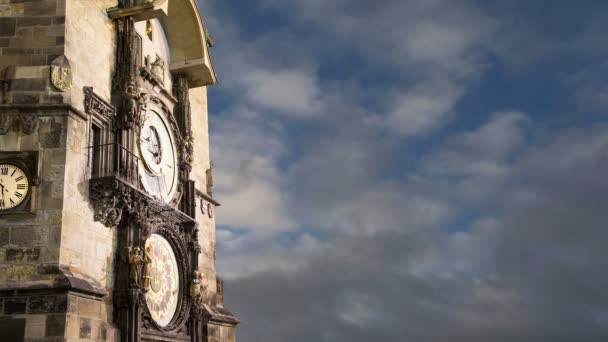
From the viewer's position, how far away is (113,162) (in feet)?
51.6

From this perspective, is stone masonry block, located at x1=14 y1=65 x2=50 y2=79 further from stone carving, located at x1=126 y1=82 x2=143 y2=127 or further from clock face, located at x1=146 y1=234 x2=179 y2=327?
clock face, located at x1=146 y1=234 x2=179 y2=327

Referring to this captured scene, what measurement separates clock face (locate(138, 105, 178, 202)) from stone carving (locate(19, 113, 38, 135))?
10.8 ft

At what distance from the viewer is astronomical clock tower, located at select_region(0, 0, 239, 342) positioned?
44.3 feet

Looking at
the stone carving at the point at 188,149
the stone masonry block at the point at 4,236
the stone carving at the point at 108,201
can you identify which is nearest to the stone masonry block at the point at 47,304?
the stone masonry block at the point at 4,236

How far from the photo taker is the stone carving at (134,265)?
15520 millimetres

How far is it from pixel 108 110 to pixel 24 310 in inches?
193

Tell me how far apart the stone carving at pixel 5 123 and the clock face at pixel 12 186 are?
0.69 metres

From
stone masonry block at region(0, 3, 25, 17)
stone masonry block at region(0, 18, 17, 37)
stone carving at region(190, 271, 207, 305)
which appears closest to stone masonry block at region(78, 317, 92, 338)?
stone carving at region(190, 271, 207, 305)

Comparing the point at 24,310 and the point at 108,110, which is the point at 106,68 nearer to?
the point at 108,110

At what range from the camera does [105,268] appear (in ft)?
50.1

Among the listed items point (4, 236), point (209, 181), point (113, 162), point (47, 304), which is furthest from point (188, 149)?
point (47, 304)

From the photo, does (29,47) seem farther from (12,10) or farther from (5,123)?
(5,123)

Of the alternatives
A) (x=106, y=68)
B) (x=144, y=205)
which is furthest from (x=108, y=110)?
(x=144, y=205)

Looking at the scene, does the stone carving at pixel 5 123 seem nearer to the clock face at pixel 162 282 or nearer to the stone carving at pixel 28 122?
the stone carving at pixel 28 122
